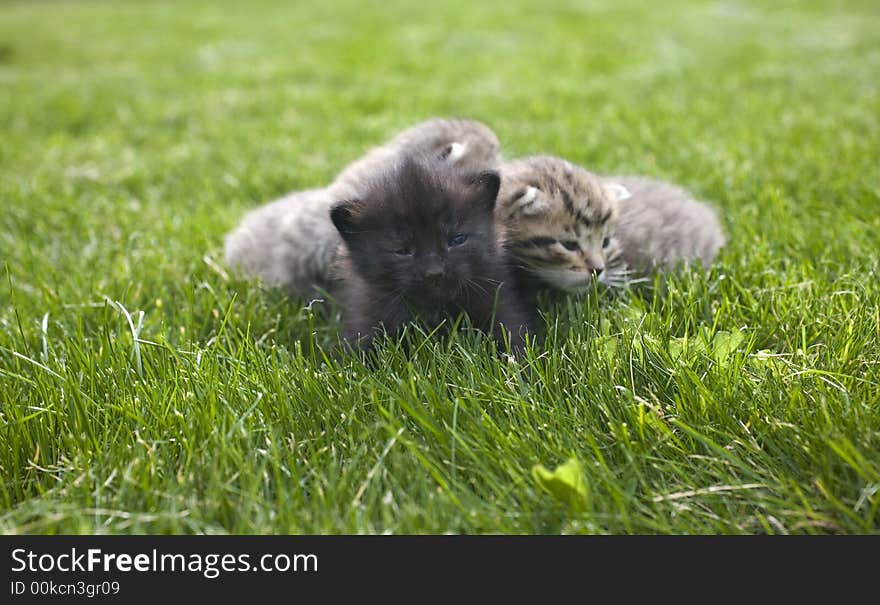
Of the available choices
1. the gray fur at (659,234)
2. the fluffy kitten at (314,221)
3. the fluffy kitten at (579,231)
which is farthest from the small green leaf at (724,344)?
the fluffy kitten at (314,221)

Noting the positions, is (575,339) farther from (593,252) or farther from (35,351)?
(35,351)

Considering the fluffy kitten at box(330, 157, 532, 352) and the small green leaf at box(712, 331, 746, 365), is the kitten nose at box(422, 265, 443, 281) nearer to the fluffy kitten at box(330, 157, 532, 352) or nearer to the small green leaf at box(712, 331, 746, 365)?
the fluffy kitten at box(330, 157, 532, 352)

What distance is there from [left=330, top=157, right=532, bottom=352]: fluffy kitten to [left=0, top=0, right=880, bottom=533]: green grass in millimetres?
205

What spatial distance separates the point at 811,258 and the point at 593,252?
4.07ft

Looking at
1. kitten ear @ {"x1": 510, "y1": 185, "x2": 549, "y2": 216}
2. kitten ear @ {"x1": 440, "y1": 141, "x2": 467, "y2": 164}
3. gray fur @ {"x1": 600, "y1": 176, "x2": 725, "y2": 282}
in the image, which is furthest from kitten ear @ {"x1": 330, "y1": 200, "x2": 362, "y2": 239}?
gray fur @ {"x1": 600, "y1": 176, "x2": 725, "y2": 282}

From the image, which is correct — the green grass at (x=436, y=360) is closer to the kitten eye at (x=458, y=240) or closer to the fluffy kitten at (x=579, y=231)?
the fluffy kitten at (x=579, y=231)

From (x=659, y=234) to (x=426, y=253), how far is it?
58.9 inches

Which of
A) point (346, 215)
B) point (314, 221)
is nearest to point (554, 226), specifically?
point (346, 215)

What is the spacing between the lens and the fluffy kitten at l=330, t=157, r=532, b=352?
3176 millimetres

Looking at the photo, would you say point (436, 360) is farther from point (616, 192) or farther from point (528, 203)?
point (616, 192)

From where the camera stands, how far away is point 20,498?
249 centimetres

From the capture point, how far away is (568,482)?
2.19m

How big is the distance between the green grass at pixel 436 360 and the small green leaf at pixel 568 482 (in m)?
0.02
